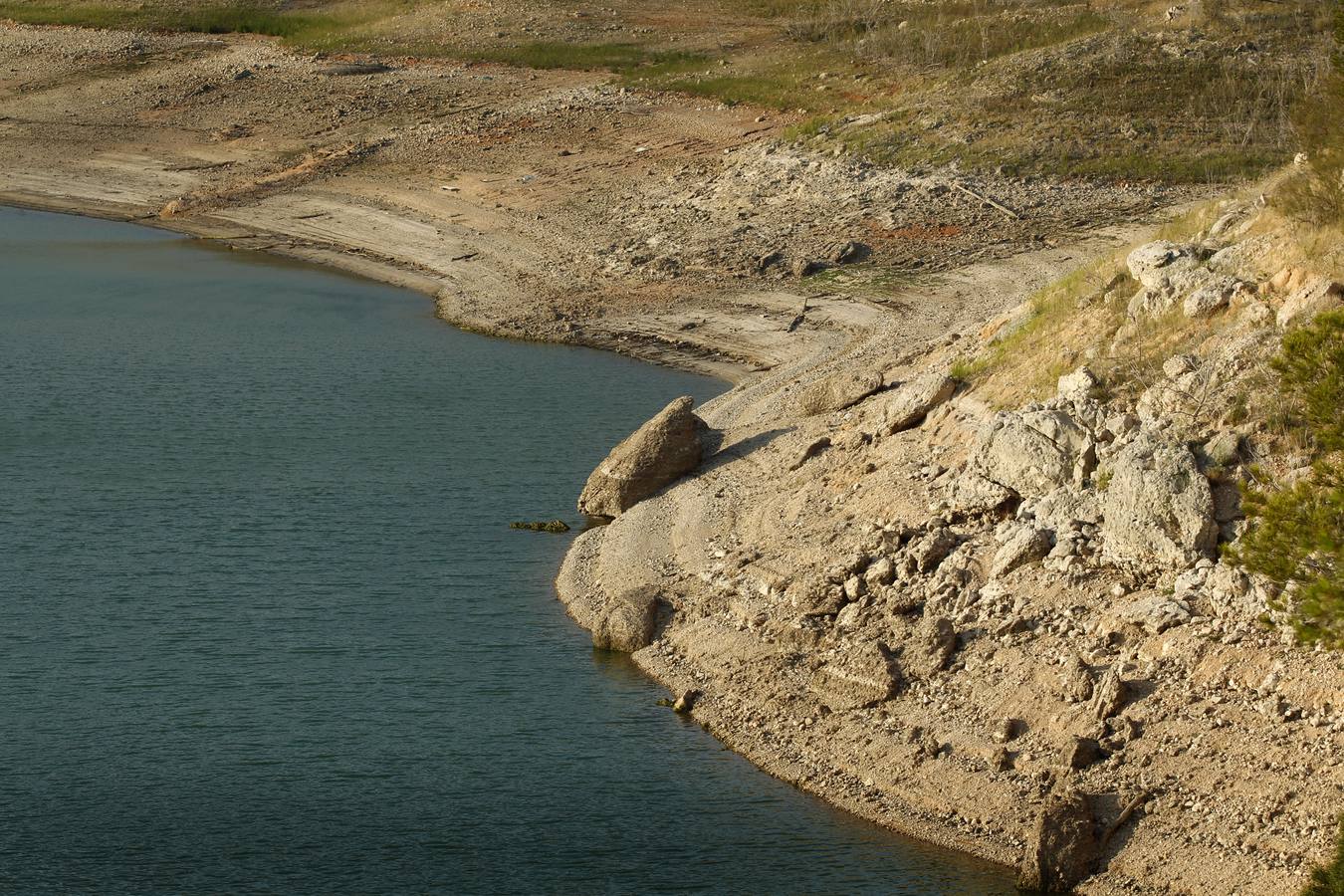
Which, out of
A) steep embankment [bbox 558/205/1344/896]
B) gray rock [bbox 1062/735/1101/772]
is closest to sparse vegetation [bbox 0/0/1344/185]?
steep embankment [bbox 558/205/1344/896]

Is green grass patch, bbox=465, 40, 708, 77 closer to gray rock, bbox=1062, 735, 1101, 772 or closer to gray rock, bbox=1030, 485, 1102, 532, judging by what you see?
gray rock, bbox=1030, 485, 1102, 532

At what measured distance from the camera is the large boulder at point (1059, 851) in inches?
957

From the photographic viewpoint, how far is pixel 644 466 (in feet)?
125

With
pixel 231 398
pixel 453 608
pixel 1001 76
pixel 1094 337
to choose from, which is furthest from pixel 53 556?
pixel 1001 76

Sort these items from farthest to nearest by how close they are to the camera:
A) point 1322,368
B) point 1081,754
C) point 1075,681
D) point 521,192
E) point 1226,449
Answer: point 521,192, point 1226,449, point 1075,681, point 1081,754, point 1322,368

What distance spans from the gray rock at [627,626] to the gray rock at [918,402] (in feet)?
23.2

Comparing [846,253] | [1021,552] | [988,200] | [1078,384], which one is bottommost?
[1021,552]

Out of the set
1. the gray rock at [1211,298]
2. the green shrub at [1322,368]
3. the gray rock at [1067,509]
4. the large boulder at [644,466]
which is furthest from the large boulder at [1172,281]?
the large boulder at [644,466]

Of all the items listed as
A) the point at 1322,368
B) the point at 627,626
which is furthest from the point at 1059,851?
the point at 627,626

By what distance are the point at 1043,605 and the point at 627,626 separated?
25.0ft

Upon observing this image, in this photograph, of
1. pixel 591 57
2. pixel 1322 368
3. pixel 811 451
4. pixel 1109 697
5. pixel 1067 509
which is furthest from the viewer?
pixel 591 57

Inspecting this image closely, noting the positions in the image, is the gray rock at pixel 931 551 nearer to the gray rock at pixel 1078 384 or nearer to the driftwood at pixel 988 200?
the gray rock at pixel 1078 384

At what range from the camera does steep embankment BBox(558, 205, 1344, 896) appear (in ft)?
81.9

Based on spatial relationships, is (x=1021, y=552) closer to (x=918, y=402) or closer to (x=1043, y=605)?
(x=1043, y=605)
